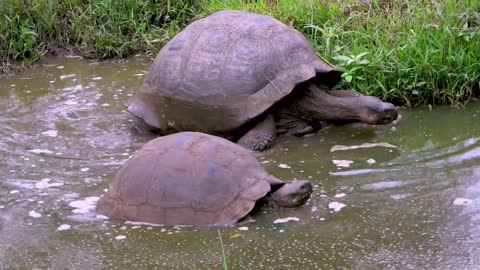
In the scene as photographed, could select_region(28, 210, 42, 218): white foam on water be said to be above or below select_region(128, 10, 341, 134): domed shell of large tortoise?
below

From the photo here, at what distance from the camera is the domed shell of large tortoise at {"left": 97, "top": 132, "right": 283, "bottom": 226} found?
4.33 metres

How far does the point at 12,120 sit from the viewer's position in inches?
260

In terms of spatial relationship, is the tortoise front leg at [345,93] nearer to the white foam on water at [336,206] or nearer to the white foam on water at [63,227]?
the white foam on water at [336,206]

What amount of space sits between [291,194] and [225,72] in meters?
1.59

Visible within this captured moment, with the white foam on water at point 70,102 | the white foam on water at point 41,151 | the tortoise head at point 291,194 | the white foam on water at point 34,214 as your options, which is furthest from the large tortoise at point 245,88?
the white foam on water at point 34,214

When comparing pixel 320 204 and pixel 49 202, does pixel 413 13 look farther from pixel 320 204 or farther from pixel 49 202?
pixel 49 202

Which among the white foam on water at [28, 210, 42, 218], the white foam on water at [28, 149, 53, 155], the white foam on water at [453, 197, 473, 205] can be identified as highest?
the white foam on water at [453, 197, 473, 205]

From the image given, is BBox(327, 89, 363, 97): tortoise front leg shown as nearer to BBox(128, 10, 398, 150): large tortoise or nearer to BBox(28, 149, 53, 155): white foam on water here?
BBox(128, 10, 398, 150): large tortoise

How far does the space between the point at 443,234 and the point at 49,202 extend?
242 centimetres

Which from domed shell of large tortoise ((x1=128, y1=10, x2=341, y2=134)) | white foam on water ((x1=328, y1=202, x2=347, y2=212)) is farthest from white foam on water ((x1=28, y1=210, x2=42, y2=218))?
white foam on water ((x1=328, y1=202, x2=347, y2=212))

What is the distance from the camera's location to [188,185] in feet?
14.3

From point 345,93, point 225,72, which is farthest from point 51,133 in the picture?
point 345,93

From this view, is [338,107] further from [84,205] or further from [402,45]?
[84,205]

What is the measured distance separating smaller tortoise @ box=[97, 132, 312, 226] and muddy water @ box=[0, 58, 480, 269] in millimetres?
90
